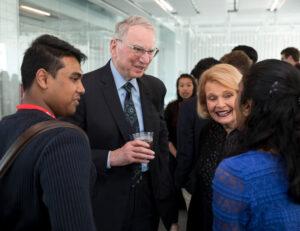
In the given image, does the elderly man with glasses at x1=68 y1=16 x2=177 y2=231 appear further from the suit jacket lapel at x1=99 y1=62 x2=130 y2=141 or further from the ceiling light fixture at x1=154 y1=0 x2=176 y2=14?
the ceiling light fixture at x1=154 y1=0 x2=176 y2=14

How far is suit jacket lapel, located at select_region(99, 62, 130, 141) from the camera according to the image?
1.67m

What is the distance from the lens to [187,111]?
223cm

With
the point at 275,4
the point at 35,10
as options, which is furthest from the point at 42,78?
the point at 275,4

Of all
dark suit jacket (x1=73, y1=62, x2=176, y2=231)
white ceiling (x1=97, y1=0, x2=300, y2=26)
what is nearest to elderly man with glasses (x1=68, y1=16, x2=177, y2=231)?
dark suit jacket (x1=73, y1=62, x2=176, y2=231)

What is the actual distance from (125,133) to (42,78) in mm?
627

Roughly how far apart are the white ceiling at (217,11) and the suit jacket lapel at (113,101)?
400 cm

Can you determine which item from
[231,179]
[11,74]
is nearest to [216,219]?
[231,179]

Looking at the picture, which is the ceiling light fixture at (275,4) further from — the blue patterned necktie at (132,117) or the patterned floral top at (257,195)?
the patterned floral top at (257,195)

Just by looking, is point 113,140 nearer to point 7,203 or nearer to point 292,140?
point 7,203

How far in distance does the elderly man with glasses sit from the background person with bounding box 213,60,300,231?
1.96ft

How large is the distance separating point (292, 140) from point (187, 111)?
1261mm

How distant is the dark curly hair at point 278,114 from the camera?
98 cm

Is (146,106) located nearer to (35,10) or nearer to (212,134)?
(212,134)

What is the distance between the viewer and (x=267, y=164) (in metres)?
0.98
